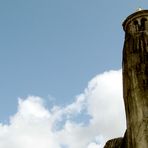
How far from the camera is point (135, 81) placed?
64.7ft

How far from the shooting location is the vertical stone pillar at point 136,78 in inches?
737

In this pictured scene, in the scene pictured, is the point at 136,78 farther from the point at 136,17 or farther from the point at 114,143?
the point at 114,143

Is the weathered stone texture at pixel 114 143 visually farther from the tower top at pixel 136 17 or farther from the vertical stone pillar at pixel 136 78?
the tower top at pixel 136 17

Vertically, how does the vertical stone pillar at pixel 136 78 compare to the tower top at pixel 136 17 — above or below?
below

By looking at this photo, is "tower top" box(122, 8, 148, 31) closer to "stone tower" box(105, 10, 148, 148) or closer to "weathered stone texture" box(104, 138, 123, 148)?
"stone tower" box(105, 10, 148, 148)

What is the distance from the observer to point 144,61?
2003cm

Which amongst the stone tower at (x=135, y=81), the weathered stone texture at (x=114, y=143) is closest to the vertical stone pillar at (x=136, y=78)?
the stone tower at (x=135, y=81)

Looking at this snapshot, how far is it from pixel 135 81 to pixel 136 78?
0.56ft

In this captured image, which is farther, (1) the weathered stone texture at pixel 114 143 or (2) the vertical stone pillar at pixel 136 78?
(1) the weathered stone texture at pixel 114 143

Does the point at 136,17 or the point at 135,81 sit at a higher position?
the point at 136,17

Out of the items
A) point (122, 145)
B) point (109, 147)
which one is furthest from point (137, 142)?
point (109, 147)

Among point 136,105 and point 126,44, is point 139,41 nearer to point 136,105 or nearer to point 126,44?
point 126,44

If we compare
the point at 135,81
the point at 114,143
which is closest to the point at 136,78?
the point at 135,81

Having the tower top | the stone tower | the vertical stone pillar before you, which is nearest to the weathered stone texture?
the stone tower
